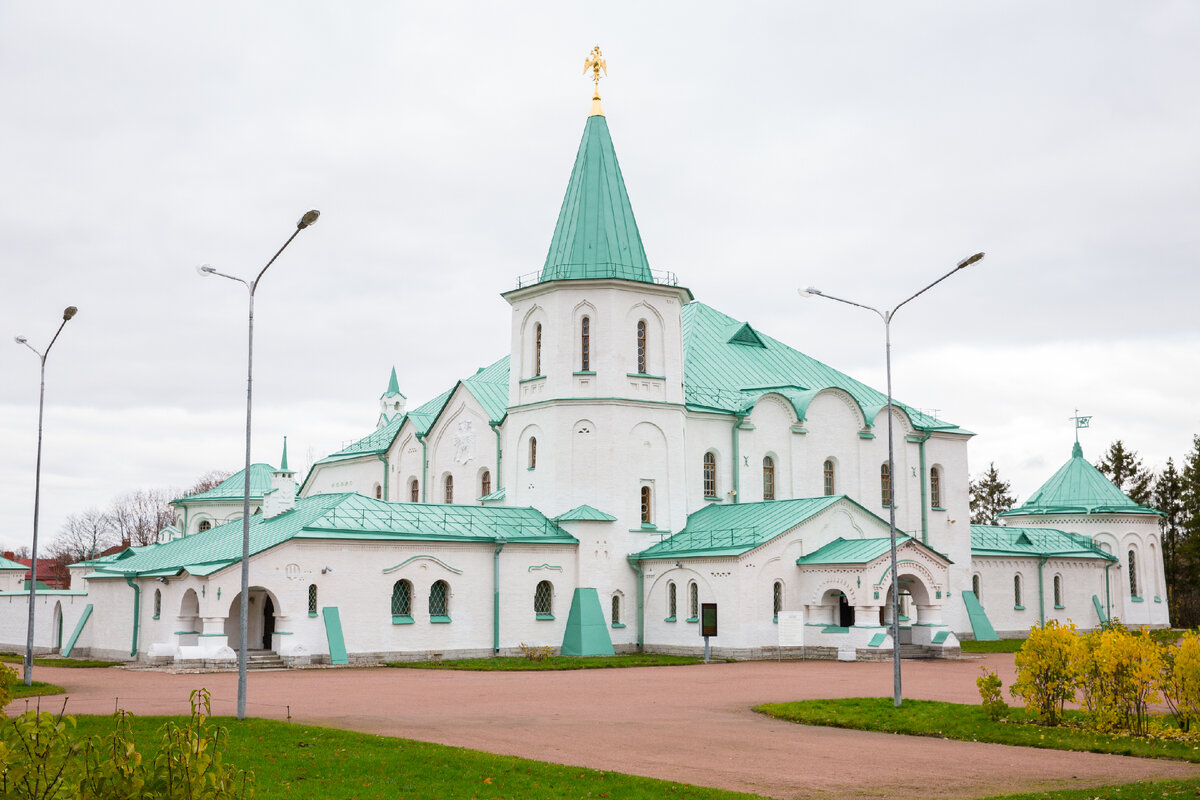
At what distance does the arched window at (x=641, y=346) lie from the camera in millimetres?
41388

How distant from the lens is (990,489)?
8875 cm

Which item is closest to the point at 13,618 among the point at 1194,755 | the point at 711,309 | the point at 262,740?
the point at 711,309

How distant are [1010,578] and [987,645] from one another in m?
7.64

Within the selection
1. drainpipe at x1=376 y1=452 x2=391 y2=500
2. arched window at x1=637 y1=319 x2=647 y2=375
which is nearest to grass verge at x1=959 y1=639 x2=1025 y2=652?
arched window at x1=637 y1=319 x2=647 y2=375

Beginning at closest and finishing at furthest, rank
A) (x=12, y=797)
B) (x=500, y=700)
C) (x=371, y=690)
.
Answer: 1. (x=12, y=797)
2. (x=500, y=700)
3. (x=371, y=690)

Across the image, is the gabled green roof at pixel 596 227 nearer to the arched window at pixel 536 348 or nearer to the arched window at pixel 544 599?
the arched window at pixel 536 348

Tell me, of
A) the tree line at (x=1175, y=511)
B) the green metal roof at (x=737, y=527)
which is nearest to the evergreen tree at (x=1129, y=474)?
the tree line at (x=1175, y=511)

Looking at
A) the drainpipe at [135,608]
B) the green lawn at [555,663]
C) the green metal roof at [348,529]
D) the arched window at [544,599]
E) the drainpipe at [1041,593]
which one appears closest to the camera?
the green lawn at [555,663]

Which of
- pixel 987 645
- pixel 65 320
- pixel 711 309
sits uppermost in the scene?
pixel 711 309

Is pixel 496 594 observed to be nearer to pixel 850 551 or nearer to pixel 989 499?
pixel 850 551

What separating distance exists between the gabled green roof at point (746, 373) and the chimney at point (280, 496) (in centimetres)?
1475

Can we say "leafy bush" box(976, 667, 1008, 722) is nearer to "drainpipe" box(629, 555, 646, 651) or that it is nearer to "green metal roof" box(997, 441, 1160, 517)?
"drainpipe" box(629, 555, 646, 651)

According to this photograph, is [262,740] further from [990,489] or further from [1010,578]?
[990,489]

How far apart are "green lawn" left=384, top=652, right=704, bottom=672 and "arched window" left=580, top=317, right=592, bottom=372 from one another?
10227 mm
